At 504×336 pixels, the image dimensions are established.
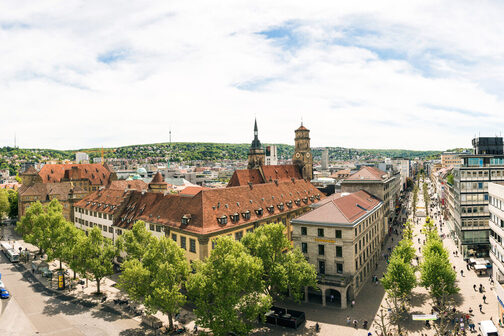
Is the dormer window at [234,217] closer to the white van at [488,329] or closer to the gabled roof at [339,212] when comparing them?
the gabled roof at [339,212]

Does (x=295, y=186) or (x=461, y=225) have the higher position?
(x=295, y=186)

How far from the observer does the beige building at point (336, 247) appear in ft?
176

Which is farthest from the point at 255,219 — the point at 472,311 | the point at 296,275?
the point at 472,311

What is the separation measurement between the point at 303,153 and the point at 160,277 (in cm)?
9919

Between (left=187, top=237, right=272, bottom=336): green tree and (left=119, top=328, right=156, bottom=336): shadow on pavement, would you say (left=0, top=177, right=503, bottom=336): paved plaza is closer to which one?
(left=119, top=328, right=156, bottom=336): shadow on pavement

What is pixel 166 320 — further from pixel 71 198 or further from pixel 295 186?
pixel 71 198

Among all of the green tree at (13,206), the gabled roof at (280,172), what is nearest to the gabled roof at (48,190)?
the green tree at (13,206)

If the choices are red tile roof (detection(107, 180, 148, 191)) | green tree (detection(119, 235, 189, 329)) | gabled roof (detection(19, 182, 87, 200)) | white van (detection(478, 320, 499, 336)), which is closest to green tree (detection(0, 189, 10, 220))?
gabled roof (detection(19, 182, 87, 200))

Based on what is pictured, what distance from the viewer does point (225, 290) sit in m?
41.2

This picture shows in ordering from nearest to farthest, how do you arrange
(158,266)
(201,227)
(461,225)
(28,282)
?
1. (158,266)
2. (201,227)
3. (28,282)
4. (461,225)

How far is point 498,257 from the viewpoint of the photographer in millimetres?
53156

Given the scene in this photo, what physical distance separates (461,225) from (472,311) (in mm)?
32616

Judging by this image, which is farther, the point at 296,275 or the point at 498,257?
the point at 498,257

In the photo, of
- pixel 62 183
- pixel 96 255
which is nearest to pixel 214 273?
pixel 96 255
